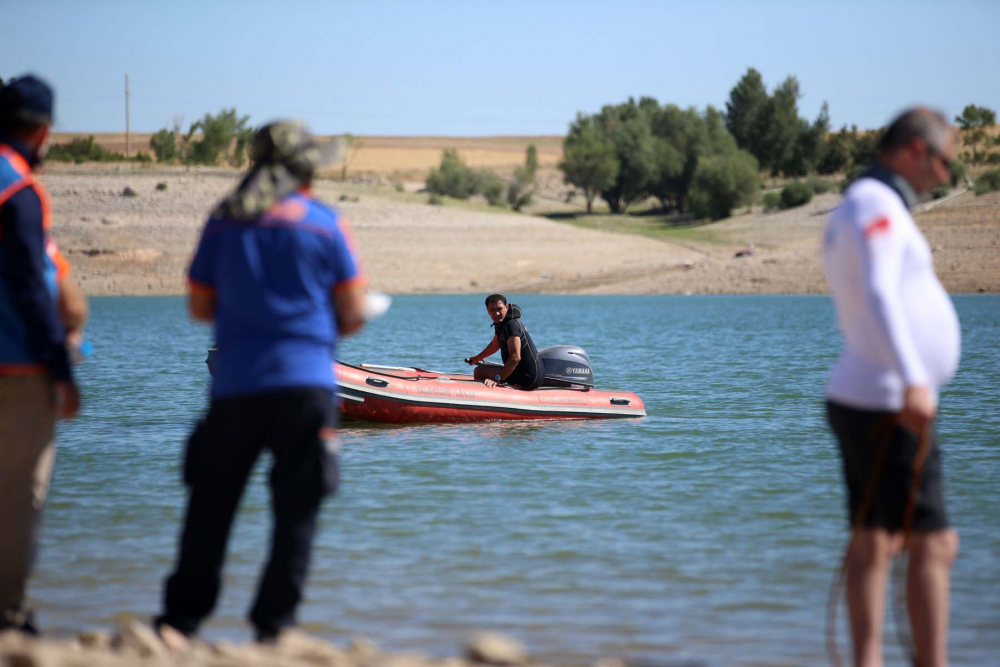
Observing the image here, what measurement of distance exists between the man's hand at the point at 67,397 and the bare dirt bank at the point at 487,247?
39.7 meters

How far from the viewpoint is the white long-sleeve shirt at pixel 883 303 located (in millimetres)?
2910

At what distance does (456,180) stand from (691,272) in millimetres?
30950

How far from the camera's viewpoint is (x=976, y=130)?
79.9 m

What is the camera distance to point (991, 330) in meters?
25.4

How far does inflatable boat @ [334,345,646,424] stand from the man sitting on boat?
12 centimetres

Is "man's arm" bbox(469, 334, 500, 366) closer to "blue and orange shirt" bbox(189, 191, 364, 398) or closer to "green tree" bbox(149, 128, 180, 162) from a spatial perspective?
"blue and orange shirt" bbox(189, 191, 364, 398)

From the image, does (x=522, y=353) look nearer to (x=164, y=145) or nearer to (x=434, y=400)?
(x=434, y=400)

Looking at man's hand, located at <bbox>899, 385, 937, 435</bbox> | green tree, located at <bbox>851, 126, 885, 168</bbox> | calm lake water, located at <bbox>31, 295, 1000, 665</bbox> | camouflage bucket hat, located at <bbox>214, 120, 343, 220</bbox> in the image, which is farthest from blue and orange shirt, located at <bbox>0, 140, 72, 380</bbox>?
green tree, located at <bbox>851, 126, 885, 168</bbox>

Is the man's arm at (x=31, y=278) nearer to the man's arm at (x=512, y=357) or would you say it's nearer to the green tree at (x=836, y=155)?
the man's arm at (x=512, y=357)

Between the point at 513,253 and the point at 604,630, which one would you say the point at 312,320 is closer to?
the point at 604,630

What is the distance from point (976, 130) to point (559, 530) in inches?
3238

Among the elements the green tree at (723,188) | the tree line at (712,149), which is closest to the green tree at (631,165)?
the tree line at (712,149)

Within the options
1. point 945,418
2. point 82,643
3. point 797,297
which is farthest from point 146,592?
point 797,297

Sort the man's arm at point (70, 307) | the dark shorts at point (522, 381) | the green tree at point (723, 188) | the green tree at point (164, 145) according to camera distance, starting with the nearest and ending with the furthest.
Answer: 1. the man's arm at point (70, 307)
2. the dark shorts at point (522, 381)
3. the green tree at point (723, 188)
4. the green tree at point (164, 145)
